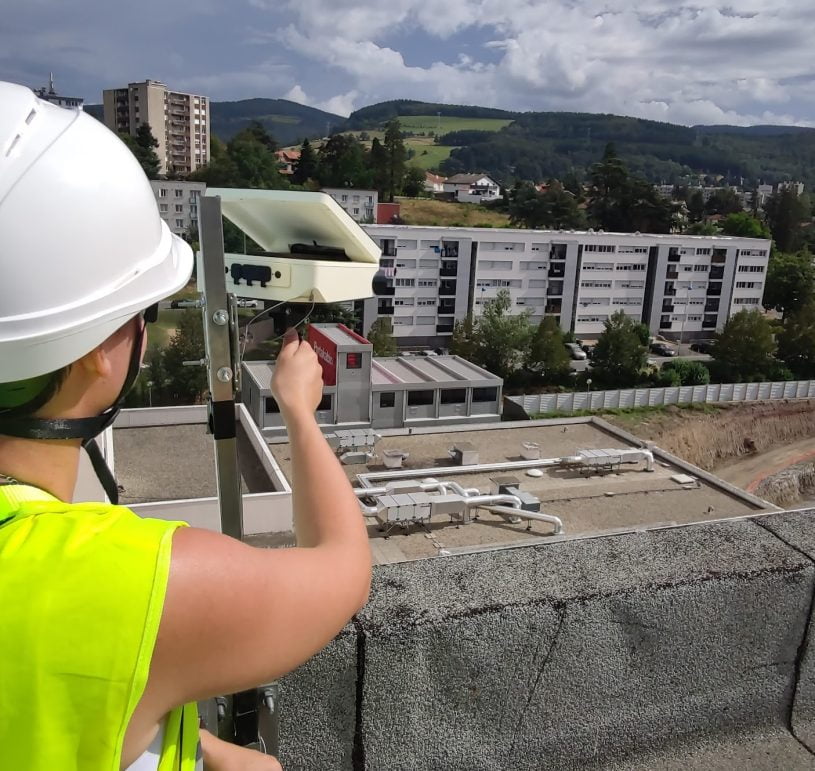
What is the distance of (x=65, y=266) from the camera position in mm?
880

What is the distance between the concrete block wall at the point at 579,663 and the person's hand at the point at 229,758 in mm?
403

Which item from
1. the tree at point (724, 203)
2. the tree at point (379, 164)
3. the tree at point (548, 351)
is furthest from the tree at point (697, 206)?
the tree at point (548, 351)

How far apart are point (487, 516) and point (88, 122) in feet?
53.4

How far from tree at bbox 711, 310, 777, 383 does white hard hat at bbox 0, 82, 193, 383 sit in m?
41.2

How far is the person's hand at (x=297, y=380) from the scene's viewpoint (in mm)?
1188

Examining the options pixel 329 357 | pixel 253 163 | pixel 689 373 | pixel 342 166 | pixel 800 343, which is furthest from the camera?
pixel 342 166

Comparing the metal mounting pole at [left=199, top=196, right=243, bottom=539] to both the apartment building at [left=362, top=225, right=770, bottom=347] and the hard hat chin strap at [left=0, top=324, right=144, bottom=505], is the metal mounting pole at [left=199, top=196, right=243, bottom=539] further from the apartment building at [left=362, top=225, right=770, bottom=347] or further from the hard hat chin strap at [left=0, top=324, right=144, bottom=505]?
the apartment building at [left=362, top=225, right=770, bottom=347]

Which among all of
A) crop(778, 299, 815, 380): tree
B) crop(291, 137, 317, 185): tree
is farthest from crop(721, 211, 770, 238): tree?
crop(291, 137, 317, 185): tree

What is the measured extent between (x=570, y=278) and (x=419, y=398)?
62.5ft

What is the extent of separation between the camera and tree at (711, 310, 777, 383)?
3816 centimetres

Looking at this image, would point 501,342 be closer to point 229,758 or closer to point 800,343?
point 800,343

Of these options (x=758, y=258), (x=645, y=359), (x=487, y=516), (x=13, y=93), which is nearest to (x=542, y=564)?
(x=13, y=93)

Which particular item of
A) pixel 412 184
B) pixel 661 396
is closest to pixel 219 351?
pixel 661 396

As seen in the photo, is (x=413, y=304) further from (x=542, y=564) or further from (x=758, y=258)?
(x=542, y=564)
